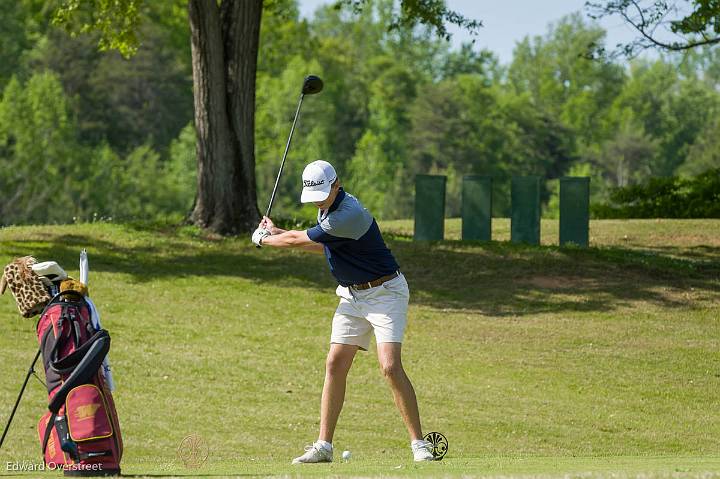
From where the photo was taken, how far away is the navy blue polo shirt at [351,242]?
916 cm

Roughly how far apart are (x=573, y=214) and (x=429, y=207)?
2.48 metres

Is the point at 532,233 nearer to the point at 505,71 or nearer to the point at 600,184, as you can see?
the point at 600,184

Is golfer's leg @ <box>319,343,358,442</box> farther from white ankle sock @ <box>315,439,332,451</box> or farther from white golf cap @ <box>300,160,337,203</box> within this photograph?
white golf cap @ <box>300,160,337,203</box>

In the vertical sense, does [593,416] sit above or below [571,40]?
below

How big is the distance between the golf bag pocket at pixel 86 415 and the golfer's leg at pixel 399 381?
2.04 meters

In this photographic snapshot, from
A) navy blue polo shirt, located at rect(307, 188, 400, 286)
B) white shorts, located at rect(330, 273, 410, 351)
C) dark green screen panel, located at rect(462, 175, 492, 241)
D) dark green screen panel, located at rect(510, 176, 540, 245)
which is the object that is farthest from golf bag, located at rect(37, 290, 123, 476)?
dark green screen panel, located at rect(462, 175, 492, 241)

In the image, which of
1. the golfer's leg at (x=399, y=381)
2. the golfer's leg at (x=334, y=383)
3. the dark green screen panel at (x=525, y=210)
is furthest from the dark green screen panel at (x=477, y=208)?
the golfer's leg at (x=399, y=381)

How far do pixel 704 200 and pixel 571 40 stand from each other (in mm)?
113323

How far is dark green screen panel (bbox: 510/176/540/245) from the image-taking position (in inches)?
910

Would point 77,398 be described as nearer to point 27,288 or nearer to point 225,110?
point 27,288

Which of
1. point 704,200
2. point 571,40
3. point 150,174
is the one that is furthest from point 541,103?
point 704,200

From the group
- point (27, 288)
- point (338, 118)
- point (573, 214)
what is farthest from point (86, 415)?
point (338, 118)

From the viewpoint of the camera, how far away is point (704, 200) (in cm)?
3167

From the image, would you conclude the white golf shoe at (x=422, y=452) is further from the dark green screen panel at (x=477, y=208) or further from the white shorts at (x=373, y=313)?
the dark green screen panel at (x=477, y=208)
